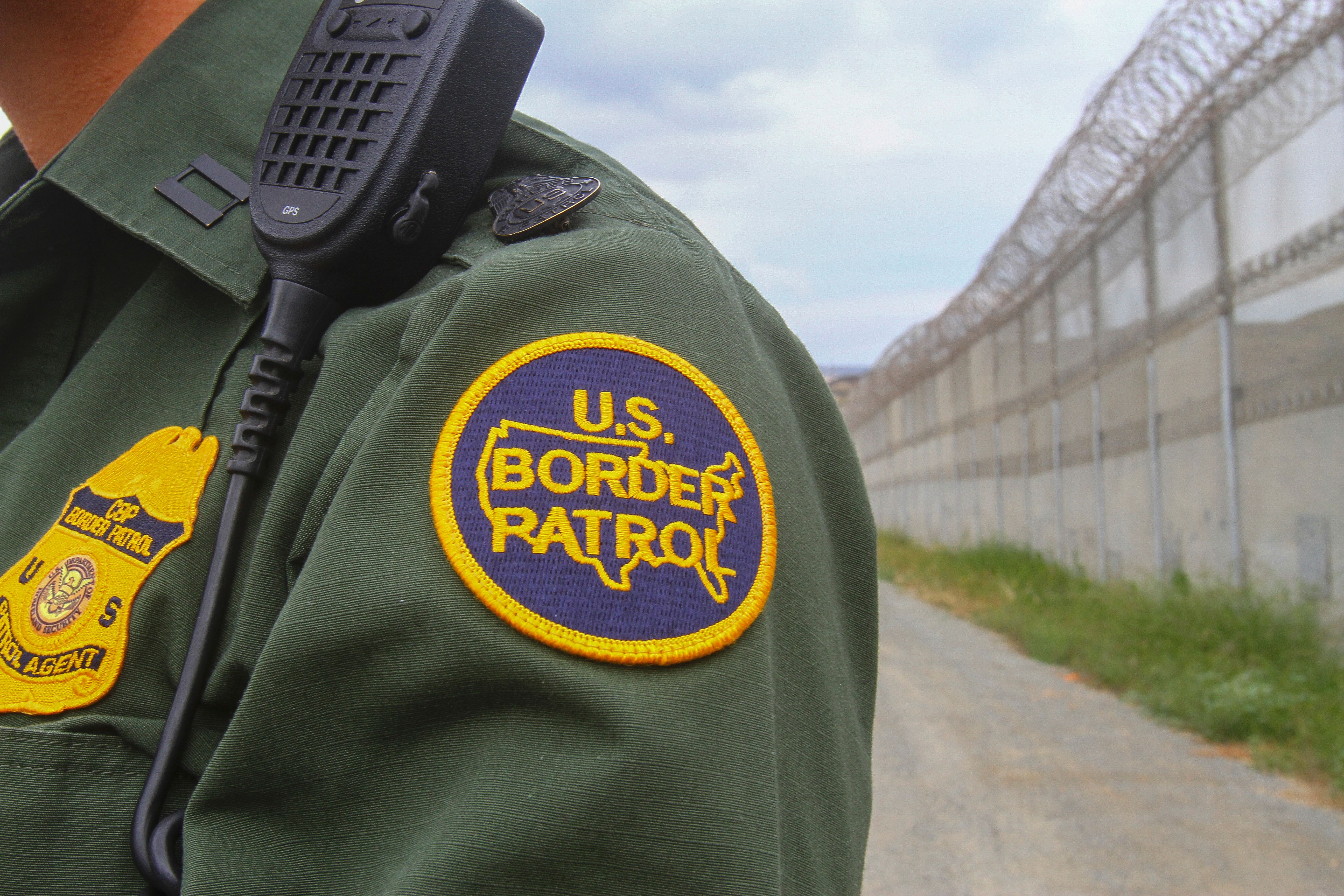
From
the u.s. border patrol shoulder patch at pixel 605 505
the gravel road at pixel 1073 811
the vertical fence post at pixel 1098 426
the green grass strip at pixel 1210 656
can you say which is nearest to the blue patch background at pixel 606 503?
the u.s. border patrol shoulder patch at pixel 605 505

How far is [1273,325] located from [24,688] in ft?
21.0

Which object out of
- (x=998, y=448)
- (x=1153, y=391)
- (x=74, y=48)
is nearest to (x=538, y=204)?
(x=74, y=48)

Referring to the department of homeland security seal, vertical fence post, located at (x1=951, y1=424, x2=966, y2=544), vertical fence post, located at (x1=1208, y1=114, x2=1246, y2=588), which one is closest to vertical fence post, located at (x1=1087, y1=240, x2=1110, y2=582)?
vertical fence post, located at (x1=1208, y1=114, x2=1246, y2=588)

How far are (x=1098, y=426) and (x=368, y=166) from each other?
9.42m

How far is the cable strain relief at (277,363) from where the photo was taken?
33.0 inches

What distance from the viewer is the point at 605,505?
698 millimetres

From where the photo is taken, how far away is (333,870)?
678 mm

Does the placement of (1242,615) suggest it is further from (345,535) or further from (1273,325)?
(345,535)

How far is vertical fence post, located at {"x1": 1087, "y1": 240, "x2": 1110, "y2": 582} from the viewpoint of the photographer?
9.19 m

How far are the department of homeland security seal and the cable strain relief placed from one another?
15 centimetres

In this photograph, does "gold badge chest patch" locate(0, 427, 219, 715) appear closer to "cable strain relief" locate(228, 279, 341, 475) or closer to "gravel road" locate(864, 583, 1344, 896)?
"cable strain relief" locate(228, 279, 341, 475)

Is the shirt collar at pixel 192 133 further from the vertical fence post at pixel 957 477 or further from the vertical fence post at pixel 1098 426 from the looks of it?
the vertical fence post at pixel 957 477

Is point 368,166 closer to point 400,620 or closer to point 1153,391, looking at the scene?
point 400,620

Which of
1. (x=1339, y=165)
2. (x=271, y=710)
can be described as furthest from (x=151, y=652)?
(x=1339, y=165)
